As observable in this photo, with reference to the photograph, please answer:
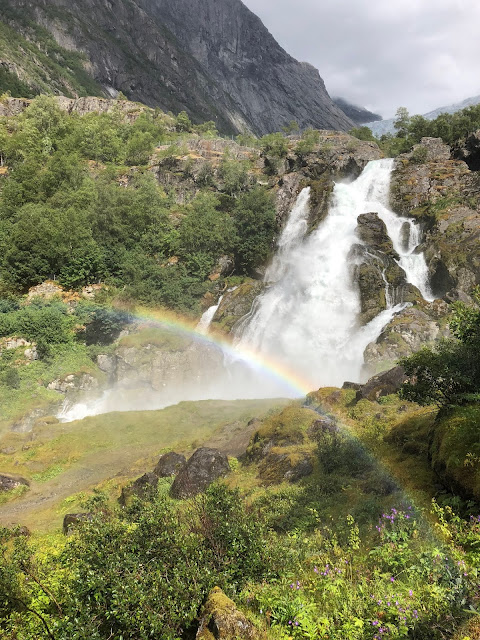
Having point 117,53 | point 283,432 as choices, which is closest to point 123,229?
point 283,432

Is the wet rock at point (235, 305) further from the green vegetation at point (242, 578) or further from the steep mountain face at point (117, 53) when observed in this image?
the steep mountain face at point (117, 53)

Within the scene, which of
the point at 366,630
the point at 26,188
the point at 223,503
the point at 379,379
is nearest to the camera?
the point at 366,630

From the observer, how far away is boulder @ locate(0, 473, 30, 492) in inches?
691

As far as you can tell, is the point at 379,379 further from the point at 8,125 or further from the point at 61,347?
the point at 8,125

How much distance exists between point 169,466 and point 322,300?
80.1ft

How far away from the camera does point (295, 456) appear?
1392 centimetres

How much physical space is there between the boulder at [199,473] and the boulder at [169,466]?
126 centimetres

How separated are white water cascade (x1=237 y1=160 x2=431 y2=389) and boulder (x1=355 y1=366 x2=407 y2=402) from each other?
32.5 feet

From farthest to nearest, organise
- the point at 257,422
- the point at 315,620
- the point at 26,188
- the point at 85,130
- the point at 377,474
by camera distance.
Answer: the point at 85,130 < the point at 26,188 < the point at 257,422 < the point at 377,474 < the point at 315,620

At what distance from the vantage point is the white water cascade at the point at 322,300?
31.8 m

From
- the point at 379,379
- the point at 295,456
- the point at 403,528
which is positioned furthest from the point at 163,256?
the point at 403,528

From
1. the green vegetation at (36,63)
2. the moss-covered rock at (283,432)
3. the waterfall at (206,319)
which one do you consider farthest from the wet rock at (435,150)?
the green vegetation at (36,63)

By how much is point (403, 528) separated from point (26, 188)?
58.6m

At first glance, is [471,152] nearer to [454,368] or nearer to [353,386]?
[353,386]
